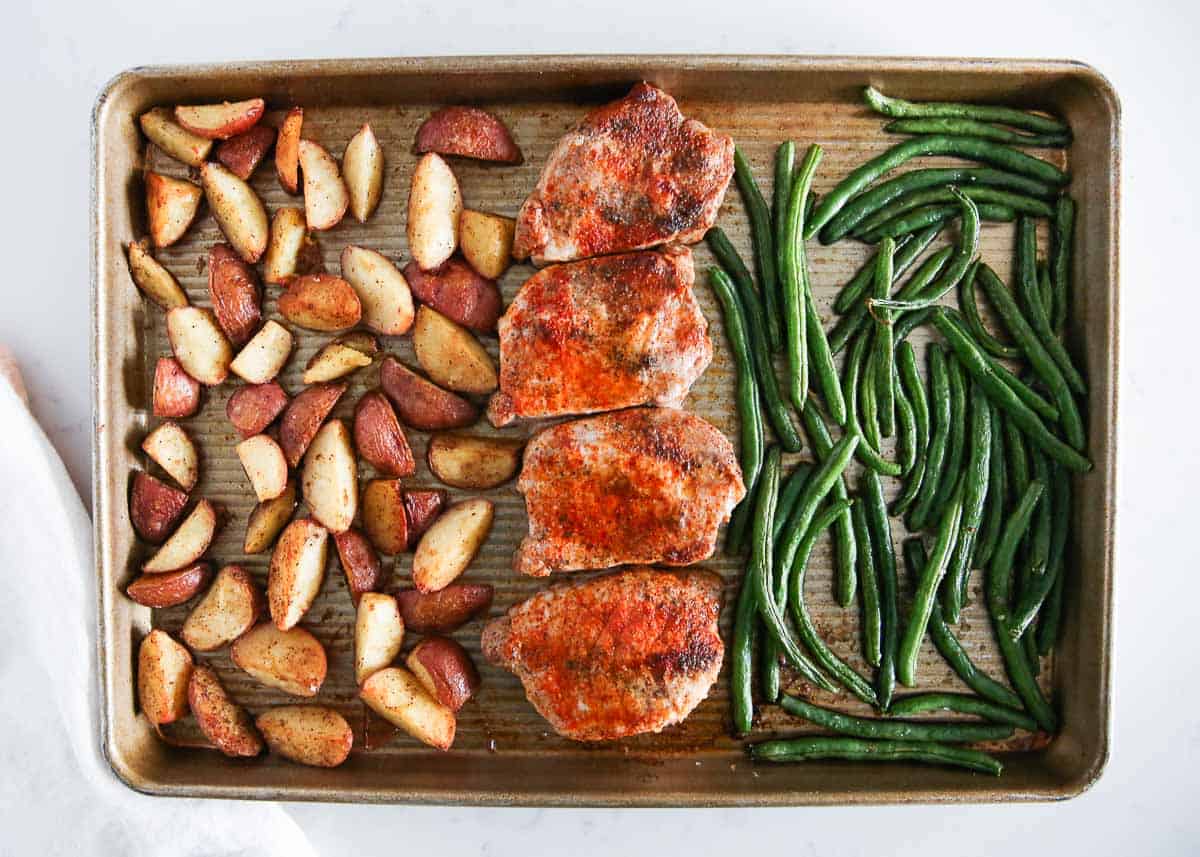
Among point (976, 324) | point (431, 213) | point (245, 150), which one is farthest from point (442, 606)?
point (976, 324)

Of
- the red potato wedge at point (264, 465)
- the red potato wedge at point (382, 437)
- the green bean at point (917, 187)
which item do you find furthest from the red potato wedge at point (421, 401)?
the green bean at point (917, 187)

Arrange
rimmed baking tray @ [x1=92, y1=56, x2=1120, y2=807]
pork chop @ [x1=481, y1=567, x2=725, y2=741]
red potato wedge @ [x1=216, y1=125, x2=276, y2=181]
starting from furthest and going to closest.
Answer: red potato wedge @ [x1=216, y1=125, x2=276, y2=181], rimmed baking tray @ [x1=92, y1=56, x2=1120, y2=807], pork chop @ [x1=481, y1=567, x2=725, y2=741]

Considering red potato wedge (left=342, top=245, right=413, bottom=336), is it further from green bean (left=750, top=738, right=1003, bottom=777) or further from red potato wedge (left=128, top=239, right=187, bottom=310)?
green bean (left=750, top=738, right=1003, bottom=777)

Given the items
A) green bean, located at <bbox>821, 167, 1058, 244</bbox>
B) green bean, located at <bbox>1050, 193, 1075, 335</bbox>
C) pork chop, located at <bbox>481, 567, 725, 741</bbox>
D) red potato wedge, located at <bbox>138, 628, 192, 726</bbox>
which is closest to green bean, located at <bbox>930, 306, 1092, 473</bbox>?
green bean, located at <bbox>1050, 193, 1075, 335</bbox>

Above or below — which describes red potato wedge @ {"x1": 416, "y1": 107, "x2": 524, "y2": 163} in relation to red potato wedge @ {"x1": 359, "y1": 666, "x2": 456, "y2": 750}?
above
